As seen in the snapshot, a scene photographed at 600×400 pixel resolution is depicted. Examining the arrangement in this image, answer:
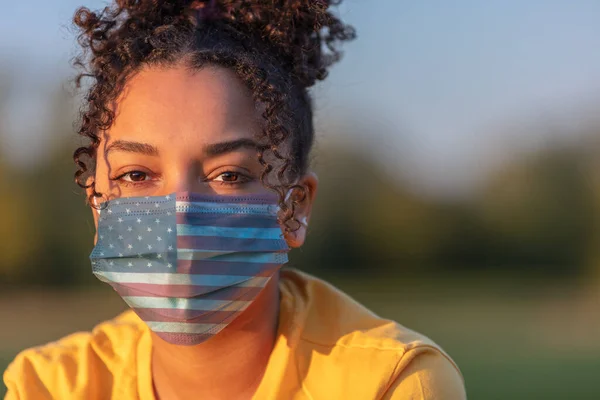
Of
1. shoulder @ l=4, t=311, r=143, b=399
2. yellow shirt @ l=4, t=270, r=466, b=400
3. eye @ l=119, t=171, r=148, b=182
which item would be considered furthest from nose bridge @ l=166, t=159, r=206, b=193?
shoulder @ l=4, t=311, r=143, b=399

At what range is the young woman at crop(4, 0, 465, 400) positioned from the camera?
2.84 meters

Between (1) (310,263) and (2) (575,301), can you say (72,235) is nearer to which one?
(1) (310,263)

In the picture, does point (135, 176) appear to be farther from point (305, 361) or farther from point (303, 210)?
point (305, 361)

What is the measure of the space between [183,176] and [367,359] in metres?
0.89

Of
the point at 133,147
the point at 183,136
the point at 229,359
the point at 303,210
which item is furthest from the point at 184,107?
the point at 229,359

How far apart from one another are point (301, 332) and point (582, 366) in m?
8.93

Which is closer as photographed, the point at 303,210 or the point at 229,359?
the point at 229,359

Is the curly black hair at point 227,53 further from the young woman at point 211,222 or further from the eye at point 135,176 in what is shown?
the eye at point 135,176

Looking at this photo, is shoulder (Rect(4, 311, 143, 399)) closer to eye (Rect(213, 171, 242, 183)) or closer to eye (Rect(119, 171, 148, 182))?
eye (Rect(119, 171, 148, 182))

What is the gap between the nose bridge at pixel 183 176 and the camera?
283 cm

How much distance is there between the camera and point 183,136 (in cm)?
285

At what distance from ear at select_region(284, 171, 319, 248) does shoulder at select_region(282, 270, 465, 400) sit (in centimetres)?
28

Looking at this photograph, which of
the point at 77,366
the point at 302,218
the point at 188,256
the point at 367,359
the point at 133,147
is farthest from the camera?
the point at 77,366

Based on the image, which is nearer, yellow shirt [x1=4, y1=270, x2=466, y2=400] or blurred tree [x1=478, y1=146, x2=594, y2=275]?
yellow shirt [x1=4, y1=270, x2=466, y2=400]
